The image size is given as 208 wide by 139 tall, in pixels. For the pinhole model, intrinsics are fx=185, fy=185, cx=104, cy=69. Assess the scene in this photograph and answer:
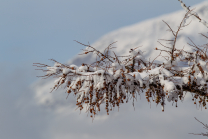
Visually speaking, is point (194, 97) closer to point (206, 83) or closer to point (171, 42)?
point (206, 83)

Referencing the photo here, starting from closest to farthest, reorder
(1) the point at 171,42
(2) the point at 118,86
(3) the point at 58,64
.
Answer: (2) the point at 118,86 < (3) the point at 58,64 < (1) the point at 171,42

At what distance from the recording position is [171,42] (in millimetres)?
5641

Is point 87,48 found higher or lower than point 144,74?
higher

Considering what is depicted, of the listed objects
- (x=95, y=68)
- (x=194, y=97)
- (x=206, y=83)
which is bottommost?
(x=194, y=97)

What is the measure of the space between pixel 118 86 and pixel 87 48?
178cm

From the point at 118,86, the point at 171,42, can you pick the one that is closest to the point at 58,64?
the point at 118,86

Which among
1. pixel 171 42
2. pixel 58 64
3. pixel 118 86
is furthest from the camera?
pixel 171 42

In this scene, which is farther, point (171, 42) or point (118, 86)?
point (171, 42)

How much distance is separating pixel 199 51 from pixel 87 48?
3.27 m

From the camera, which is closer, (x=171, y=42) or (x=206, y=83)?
(x=206, y=83)

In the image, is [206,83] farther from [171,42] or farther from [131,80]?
[131,80]

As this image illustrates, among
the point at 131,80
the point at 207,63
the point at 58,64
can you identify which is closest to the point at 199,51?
the point at 207,63

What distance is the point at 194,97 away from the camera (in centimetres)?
573

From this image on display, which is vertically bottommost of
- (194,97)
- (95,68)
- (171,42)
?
(194,97)
